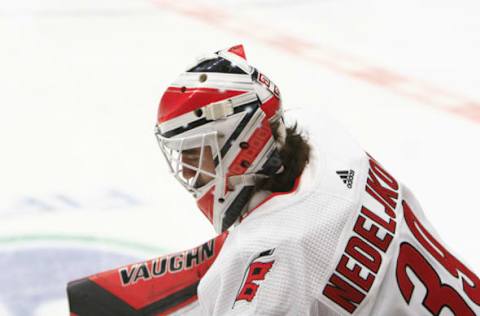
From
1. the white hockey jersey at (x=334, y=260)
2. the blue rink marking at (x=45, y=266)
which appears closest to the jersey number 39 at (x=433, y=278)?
the white hockey jersey at (x=334, y=260)

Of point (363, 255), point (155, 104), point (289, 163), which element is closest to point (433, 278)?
point (363, 255)

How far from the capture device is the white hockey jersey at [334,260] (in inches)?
64.6

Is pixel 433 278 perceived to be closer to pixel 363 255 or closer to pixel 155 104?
pixel 363 255

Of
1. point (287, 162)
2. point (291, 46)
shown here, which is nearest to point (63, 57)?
point (291, 46)

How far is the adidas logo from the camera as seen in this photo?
6.01 feet

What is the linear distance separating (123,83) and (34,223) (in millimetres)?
1689

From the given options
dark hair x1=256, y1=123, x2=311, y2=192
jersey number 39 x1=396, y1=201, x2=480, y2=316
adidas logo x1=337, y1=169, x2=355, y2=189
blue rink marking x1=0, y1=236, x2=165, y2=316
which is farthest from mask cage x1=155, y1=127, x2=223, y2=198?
blue rink marking x1=0, y1=236, x2=165, y2=316

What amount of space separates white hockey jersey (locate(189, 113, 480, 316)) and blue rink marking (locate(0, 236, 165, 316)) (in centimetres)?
114

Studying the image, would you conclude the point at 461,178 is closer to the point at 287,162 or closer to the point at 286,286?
the point at 287,162

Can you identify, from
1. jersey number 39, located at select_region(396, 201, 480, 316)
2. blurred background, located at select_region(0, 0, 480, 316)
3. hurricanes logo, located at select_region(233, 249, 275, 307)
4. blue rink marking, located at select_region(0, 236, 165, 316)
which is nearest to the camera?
hurricanes logo, located at select_region(233, 249, 275, 307)

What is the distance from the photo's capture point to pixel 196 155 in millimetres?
1882

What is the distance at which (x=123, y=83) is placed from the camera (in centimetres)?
470

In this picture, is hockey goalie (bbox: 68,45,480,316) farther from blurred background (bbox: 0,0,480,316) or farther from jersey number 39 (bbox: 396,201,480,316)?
blurred background (bbox: 0,0,480,316)

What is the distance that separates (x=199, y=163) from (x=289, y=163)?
234 mm
